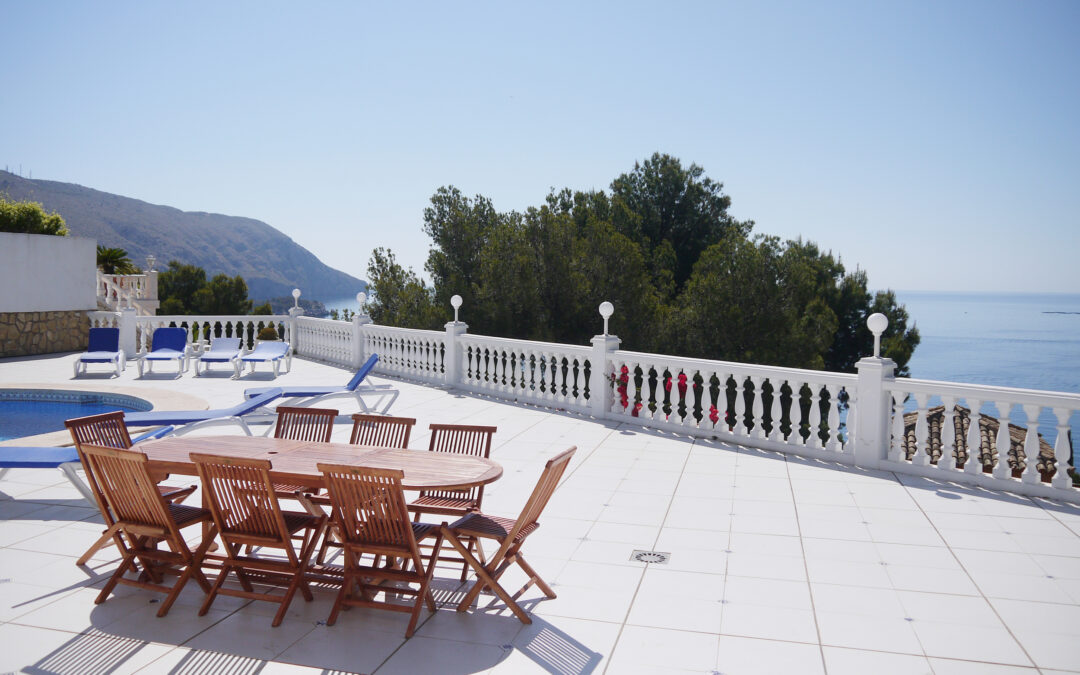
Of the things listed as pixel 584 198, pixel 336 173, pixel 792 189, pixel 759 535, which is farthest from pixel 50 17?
pixel 792 189

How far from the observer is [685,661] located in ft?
11.4

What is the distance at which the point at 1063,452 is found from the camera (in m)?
6.27

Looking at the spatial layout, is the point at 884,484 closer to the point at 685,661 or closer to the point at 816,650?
the point at 816,650

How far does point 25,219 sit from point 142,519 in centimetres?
1940

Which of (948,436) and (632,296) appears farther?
(632,296)

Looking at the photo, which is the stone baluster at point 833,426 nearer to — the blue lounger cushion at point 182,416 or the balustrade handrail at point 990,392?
the balustrade handrail at point 990,392

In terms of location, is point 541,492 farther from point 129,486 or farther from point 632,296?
point 632,296

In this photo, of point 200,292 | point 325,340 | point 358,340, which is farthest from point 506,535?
point 200,292

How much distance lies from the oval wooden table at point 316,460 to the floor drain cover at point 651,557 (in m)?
1.21

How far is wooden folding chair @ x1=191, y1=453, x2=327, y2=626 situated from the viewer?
148 inches

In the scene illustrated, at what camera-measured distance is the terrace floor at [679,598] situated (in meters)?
3.49

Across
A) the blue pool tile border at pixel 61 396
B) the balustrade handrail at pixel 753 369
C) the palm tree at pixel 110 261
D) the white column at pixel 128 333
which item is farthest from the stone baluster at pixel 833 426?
the palm tree at pixel 110 261

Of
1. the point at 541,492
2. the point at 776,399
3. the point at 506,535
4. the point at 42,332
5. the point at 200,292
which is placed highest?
the point at 200,292

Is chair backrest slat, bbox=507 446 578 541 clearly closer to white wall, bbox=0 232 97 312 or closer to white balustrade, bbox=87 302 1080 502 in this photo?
white balustrade, bbox=87 302 1080 502
